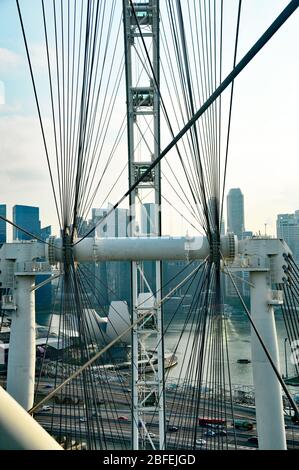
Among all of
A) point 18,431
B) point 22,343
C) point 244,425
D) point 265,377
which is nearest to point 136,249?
point 22,343

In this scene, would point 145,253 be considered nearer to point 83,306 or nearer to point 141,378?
point 83,306

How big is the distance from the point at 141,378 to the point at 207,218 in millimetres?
2164

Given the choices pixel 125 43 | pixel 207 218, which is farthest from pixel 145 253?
pixel 125 43

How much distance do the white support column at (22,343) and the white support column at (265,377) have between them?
1366 millimetres

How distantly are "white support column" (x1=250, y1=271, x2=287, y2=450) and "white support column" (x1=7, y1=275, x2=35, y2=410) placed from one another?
1366 millimetres

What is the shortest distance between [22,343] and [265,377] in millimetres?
1474

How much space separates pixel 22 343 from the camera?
2.69m

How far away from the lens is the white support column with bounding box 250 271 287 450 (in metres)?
2.34

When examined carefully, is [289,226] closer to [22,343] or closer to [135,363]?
[135,363]

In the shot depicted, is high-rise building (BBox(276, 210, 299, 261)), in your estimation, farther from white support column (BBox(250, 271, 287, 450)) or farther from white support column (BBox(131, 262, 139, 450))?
white support column (BBox(250, 271, 287, 450))

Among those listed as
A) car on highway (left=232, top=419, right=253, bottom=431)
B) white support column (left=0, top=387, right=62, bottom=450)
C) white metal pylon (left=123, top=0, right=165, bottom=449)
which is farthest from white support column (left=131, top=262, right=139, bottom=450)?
car on highway (left=232, top=419, right=253, bottom=431)

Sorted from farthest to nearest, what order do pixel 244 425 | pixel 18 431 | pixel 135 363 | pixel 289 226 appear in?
1. pixel 289 226
2. pixel 244 425
3. pixel 135 363
4. pixel 18 431

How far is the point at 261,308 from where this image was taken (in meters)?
2.49
